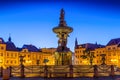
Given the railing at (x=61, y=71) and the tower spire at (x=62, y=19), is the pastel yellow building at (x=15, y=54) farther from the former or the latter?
the railing at (x=61, y=71)

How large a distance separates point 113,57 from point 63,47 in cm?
7098

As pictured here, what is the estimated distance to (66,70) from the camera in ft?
87.8

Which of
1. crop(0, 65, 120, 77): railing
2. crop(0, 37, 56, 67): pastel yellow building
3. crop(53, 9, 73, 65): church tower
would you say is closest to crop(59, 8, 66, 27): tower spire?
crop(53, 9, 73, 65): church tower

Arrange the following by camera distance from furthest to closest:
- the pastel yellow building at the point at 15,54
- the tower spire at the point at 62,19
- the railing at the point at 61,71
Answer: the pastel yellow building at the point at 15,54
the tower spire at the point at 62,19
the railing at the point at 61,71

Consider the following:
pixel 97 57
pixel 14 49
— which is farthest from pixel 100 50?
pixel 14 49

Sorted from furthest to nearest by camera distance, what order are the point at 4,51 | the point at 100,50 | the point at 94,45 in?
1. the point at 94,45
2. the point at 100,50
3. the point at 4,51

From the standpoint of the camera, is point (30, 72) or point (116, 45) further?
point (116, 45)

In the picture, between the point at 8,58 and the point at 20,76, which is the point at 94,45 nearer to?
the point at 8,58

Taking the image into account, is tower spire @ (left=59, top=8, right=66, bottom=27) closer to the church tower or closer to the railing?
the church tower

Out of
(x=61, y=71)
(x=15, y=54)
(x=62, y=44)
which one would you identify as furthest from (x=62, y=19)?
(x=15, y=54)

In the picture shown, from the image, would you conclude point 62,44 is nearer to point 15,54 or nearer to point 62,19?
point 62,19

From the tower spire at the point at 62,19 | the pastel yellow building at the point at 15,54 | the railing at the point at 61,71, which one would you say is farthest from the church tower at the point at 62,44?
the pastel yellow building at the point at 15,54

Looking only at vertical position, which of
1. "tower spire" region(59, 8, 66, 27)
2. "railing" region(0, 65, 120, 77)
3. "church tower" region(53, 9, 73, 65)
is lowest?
"railing" region(0, 65, 120, 77)

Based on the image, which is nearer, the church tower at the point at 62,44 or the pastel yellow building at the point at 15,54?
the church tower at the point at 62,44
